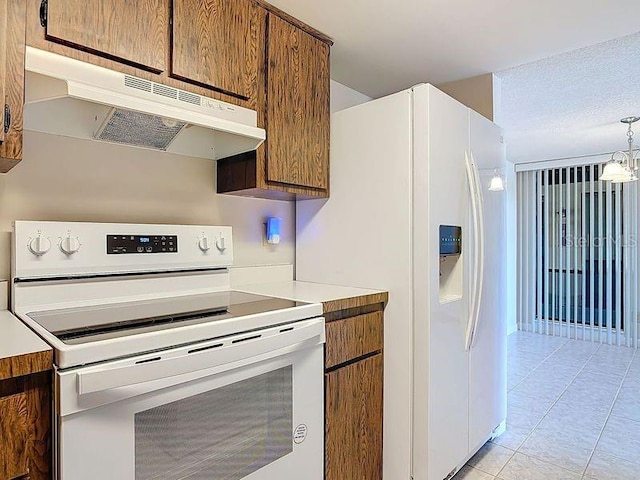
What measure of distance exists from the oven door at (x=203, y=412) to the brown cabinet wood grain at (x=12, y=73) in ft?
2.14

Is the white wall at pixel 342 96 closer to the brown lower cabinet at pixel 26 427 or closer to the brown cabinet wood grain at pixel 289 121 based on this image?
the brown cabinet wood grain at pixel 289 121

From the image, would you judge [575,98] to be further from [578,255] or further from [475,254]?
[578,255]

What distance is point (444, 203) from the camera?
5.81ft

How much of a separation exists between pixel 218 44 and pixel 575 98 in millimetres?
2608

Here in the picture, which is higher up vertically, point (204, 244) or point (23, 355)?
point (204, 244)

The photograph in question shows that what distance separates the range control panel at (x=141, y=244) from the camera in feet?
4.79

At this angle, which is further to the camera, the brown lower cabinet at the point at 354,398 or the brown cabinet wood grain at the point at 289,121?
the brown cabinet wood grain at the point at 289,121

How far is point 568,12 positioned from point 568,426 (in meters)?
2.32

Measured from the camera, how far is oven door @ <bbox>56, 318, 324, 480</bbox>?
2.90ft

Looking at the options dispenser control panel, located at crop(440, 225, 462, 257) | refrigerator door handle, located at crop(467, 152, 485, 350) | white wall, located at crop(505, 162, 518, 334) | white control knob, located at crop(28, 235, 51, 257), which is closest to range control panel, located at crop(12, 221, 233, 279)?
white control knob, located at crop(28, 235, 51, 257)

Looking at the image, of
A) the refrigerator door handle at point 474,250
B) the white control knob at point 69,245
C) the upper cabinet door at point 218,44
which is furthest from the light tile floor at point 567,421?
the upper cabinet door at point 218,44

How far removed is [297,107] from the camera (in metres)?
1.81

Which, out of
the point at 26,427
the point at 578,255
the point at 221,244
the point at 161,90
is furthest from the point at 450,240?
the point at 578,255

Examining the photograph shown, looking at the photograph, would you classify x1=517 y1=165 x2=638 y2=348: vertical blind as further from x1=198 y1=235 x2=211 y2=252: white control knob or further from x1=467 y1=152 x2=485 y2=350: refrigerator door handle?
x1=198 y1=235 x2=211 y2=252: white control knob
